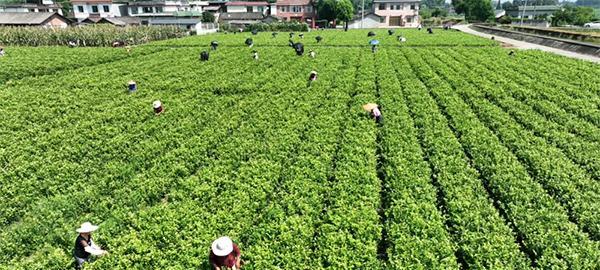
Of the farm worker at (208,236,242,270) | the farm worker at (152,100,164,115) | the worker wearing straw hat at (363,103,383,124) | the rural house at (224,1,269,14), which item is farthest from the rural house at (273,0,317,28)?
the farm worker at (208,236,242,270)

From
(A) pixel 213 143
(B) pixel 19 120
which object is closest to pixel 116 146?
(A) pixel 213 143

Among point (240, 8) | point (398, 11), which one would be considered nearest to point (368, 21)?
point (398, 11)

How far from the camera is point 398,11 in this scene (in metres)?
85.4

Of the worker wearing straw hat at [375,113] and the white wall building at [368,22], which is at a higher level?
the white wall building at [368,22]

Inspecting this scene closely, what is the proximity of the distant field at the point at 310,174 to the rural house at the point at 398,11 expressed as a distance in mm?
69685

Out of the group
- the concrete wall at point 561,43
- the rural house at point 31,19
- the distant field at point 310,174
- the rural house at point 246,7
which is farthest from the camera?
the rural house at point 246,7

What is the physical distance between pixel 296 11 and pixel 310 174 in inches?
3219

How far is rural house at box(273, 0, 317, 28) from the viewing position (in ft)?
278

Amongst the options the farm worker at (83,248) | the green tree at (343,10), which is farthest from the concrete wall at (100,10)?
the farm worker at (83,248)

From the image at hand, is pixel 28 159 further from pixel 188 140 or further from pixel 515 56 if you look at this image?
pixel 515 56

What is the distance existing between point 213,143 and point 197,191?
11.8 feet

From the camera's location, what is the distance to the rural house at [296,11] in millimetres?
84688

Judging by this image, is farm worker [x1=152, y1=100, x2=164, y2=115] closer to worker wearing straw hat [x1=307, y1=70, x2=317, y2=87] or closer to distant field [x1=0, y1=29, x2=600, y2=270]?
distant field [x1=0, y1=29, x2=600, y2=270]

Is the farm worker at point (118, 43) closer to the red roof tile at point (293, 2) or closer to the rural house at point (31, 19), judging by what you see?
the rural house at point (31, 19)
